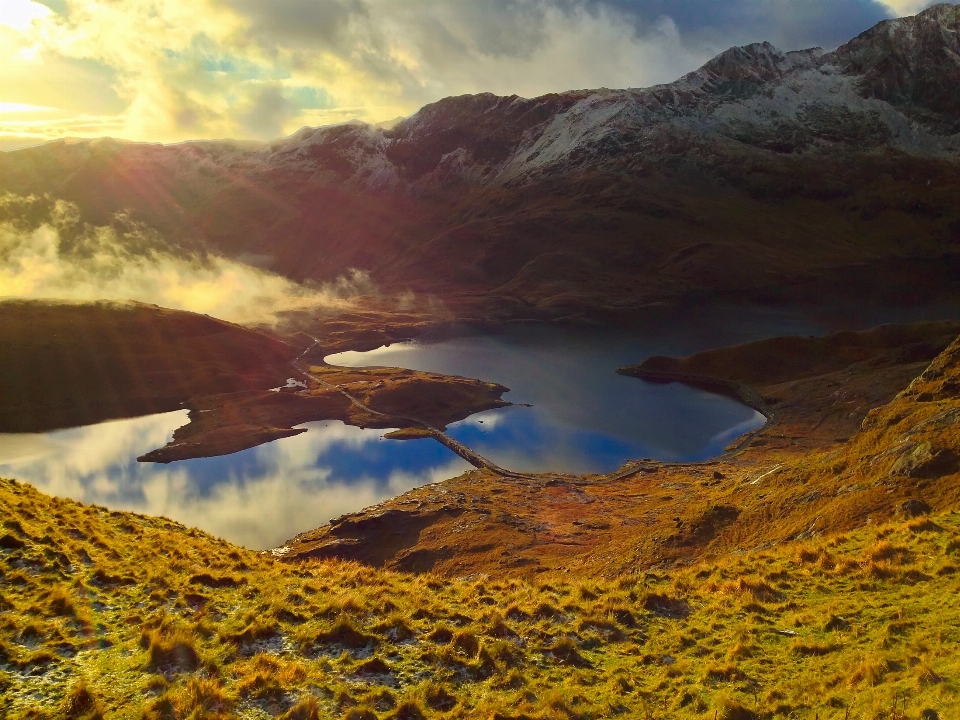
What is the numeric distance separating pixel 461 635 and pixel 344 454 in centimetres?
6441

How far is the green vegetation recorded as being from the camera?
39.5 ft

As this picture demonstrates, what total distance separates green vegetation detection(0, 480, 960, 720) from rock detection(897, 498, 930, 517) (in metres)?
1.87

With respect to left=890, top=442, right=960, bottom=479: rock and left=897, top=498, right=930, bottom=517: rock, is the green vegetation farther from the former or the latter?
left=890, top=442, right=960, bottom=479: rock

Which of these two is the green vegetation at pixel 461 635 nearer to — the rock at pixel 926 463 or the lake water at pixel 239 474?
the rock at pixel 926 463

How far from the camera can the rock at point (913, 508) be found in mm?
21547

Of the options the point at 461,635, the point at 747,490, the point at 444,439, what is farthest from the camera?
the point at 444,439

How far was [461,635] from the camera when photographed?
15391 mm

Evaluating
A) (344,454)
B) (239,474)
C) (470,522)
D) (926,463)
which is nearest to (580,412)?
(344,454)

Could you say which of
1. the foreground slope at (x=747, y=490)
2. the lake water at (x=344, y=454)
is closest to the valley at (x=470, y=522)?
the foreground slope at (x=747, y=490)

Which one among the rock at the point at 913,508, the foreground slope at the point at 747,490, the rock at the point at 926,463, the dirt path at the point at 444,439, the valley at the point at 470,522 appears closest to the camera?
the valley at the point at 470,522

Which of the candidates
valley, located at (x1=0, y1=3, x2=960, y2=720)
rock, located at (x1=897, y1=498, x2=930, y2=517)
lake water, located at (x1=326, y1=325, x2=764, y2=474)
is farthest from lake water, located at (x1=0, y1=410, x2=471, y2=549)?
rock, located at (x1=897, y1=498, x2=930, y2=517)

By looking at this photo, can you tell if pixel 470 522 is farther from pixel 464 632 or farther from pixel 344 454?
pixel 464 632

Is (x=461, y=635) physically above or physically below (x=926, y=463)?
above

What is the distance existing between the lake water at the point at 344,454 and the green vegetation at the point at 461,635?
121 ft
